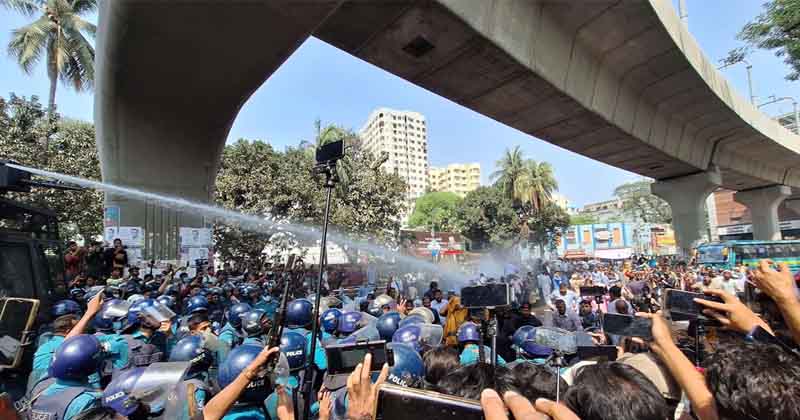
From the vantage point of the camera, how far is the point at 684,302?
2531 mm

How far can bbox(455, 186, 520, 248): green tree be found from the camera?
142ft

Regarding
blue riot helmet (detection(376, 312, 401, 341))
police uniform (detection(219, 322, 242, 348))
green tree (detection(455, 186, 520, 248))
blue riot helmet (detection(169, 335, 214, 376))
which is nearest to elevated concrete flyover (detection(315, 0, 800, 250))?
blue riot helmet (detection(376, 312, 401, 341))

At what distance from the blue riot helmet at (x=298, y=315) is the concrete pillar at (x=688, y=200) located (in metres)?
19.7

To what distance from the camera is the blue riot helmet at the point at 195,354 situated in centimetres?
349

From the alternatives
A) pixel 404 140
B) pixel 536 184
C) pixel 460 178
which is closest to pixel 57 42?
pixel 536 184

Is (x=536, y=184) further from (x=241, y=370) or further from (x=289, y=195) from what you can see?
(x=241, y=370)

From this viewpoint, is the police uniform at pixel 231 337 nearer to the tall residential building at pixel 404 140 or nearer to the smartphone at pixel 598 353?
the smartphone at pixel 598 353

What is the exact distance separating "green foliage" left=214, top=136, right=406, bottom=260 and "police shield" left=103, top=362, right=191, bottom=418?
2021 centimetres

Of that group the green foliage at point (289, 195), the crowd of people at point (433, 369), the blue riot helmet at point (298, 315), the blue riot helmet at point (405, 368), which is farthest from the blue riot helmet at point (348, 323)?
the green foliage at point (289, 195)

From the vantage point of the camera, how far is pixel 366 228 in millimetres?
25719

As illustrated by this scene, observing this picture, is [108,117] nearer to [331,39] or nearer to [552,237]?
[331,39]

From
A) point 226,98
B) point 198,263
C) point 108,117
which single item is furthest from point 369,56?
point 198,263

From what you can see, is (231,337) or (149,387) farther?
(231,337)

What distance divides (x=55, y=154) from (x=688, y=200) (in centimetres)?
3166
